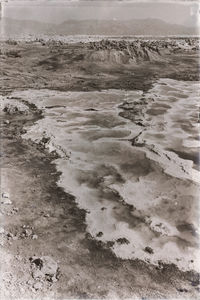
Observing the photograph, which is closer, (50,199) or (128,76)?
(50,199)

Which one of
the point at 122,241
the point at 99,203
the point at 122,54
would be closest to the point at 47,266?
the point at 122,241

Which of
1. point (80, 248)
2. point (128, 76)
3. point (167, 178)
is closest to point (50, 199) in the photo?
point (80, 248)

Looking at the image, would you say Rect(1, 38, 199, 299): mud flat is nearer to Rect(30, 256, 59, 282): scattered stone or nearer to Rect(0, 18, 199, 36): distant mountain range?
Rect(30, 256, 59, 282): scattered stone

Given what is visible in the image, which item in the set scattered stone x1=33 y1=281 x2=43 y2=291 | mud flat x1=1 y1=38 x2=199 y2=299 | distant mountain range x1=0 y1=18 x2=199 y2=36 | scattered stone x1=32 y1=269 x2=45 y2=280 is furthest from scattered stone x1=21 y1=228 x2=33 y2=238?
distant mountain range x1=0 y1=18 x2=199 y2=36

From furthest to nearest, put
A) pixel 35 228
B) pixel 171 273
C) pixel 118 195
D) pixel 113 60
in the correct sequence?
pixel 113 60, pixel 118 195, pixel 35 228, pixel 171 273

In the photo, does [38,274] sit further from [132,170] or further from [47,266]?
[132,170]

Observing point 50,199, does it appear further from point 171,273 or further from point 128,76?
point 128,76
